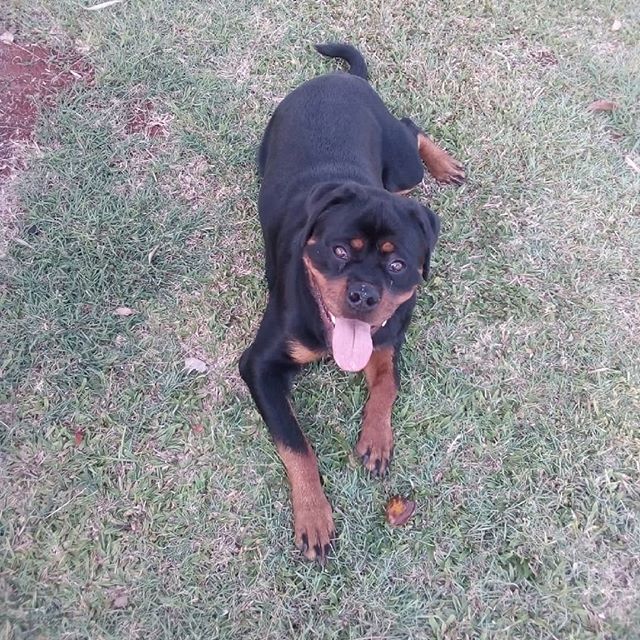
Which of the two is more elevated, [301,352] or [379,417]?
[301,352]

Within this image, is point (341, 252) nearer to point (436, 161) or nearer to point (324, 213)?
point (324, 213)

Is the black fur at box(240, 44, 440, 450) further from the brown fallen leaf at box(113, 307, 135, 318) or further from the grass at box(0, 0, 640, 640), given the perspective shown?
the brown fallen leaf at box(113, 307, 135, 318)

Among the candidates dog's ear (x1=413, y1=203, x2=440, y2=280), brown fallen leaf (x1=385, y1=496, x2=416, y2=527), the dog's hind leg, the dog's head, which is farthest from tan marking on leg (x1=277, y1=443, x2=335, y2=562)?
the dog's hind leg

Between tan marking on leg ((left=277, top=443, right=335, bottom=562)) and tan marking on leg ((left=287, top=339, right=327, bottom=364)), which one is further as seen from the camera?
tan marking on leg ((left=287, top=339, right=327, bottom=364))

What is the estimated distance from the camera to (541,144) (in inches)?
163

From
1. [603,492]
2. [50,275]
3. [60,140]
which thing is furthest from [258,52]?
[603,492]

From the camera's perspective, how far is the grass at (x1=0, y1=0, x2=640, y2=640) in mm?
2781

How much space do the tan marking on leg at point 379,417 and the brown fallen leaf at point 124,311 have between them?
123cm

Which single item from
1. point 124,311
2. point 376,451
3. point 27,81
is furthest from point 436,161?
point 27,81

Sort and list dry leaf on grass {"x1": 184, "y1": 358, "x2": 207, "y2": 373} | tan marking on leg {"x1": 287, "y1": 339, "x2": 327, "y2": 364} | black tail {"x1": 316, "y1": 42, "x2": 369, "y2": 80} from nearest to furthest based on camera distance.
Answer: tan marking on leg {"x1": 287, "y1": 339, "x2": 327, "y2": 364}
dry leaf on grass {"x1": 184, "y1": 358, "x2": 207, "y2": 373}
black tail {"x1": 316, "y1": 42, "x2": 369, "y2": 80}

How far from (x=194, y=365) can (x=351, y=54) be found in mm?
2153

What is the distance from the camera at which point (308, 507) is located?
2.80m

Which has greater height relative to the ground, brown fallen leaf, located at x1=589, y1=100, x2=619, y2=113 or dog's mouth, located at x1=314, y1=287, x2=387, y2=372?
brown fallen leaf, located at x1=589, y1=100, x2=619, y2=113

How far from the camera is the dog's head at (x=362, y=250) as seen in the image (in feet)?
8.45
